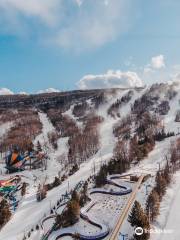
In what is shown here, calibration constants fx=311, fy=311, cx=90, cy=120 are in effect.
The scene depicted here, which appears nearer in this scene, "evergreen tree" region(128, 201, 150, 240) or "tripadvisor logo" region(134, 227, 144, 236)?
"evergreen tree" region(128, 201, 150, 240)

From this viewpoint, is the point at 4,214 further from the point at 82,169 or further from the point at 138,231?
Result: the point at 82,169

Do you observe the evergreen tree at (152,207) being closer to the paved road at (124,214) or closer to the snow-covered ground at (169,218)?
the snow-covered ground at (169,218)

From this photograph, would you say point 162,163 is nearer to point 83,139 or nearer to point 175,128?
point 83,139

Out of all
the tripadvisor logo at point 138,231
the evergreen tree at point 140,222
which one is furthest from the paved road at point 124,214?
the tripadvisor logo at point 138,231

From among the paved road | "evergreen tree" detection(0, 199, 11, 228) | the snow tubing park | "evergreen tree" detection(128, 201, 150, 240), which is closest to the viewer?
"evergreen tree" detection(128, 201, 150, 240)

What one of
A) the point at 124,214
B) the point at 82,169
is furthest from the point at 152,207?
the point at 82,169

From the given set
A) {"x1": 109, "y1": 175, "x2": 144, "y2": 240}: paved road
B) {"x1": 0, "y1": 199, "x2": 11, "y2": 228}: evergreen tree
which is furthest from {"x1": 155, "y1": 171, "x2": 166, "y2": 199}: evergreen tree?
{"x1": 0, "y1": 199, "x2": 11, "y2": 228}: evergreen tree

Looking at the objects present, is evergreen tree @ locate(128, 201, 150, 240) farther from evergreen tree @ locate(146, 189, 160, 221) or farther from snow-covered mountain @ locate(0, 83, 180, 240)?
evergreen tree @ locate(146, 189, 160, 221)

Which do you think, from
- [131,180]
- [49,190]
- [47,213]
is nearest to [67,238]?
[47,213]

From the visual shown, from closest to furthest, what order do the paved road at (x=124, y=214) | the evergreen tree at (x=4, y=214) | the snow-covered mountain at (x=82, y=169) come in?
the paved road at (x=124, y=214)
the snow-covered mountain at (x=82, y=169)
the evergreen tree at (x=4, y=214)

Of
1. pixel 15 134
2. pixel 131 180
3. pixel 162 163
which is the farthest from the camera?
pixel 15 134

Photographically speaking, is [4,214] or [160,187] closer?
[160,187]
